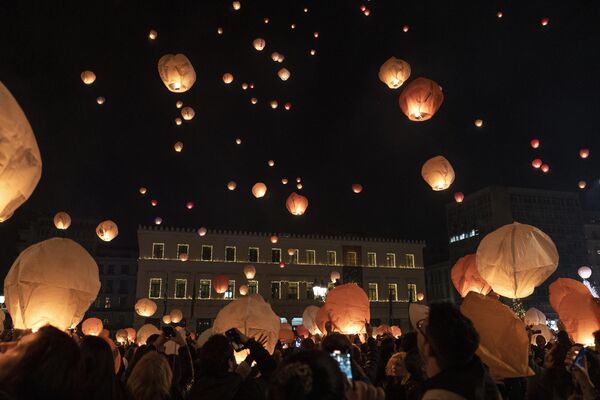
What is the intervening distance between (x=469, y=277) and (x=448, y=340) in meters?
7.97

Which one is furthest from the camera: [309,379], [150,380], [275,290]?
[275,290]

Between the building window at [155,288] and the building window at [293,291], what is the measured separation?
1156 centimetres

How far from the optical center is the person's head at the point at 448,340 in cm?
245

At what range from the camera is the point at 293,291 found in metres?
42.9

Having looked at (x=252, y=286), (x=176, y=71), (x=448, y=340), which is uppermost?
(x=176, y=71)

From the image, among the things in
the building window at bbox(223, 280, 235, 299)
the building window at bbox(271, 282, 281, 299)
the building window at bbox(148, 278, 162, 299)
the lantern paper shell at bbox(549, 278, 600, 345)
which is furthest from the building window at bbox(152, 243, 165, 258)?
the lantern paper shell at bbox(549, 278, 600, 345)

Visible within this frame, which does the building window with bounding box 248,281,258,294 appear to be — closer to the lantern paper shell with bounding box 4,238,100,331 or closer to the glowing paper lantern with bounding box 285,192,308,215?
the glowing paper lantern with bounding box 285,192,308,215

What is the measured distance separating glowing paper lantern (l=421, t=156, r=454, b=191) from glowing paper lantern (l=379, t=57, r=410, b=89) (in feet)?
6.20

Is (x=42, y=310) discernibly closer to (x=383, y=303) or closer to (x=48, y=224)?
(x=383, y=303)

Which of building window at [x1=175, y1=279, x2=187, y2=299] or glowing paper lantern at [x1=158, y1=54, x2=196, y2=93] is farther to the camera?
building window at [x1=175, y1=279, x2=187, y2=299]

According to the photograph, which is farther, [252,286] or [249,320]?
[252,286]

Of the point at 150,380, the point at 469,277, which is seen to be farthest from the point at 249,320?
the point at 469,277

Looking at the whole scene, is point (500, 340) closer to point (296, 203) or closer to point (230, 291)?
point (296, 203)

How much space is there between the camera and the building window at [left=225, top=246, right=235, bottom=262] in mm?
41812
